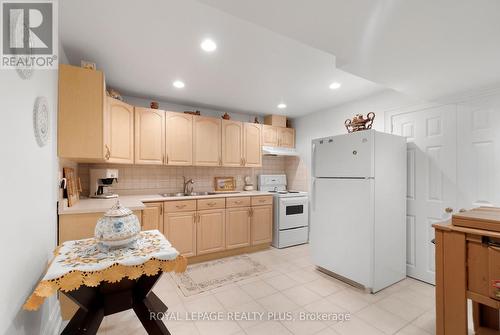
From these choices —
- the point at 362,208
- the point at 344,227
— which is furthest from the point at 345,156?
the point at 344,227

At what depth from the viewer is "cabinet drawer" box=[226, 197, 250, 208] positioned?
135 inches

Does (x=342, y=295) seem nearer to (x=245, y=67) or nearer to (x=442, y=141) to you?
(x=442, y=141)

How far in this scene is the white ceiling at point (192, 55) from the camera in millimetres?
1597

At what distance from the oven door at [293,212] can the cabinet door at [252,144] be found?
837 mm

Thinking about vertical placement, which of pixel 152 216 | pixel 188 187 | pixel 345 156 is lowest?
pixel 152 216

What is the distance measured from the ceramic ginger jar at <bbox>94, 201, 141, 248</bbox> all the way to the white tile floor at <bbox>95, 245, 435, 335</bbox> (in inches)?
38.7

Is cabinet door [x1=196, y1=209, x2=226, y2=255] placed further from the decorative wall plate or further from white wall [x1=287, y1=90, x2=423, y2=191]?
the decorative wall plate

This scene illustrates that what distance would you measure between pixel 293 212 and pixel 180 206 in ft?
6.15

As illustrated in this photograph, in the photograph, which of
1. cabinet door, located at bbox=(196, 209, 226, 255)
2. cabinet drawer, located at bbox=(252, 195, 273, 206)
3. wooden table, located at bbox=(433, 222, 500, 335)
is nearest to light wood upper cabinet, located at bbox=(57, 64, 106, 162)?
cabinet door, located at bbox=(196, 209, 226, 255)

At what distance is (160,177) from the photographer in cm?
352

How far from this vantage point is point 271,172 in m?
4.64

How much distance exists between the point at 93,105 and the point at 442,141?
11.8 feet

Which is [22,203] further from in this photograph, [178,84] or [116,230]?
[178,84]

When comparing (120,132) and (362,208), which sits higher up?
(120,132)
